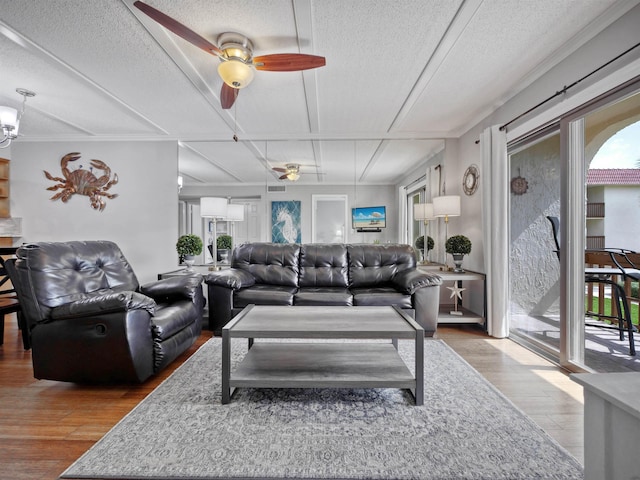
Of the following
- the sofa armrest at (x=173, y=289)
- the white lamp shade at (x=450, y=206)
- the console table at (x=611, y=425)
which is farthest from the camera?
the white lamp shade at (x=450, y=206)

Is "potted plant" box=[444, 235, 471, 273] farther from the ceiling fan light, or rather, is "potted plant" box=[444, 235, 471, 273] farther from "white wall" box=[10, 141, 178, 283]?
"white wall" box=[10, 141, 178, 283]

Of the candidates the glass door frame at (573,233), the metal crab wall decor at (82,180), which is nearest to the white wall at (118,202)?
the metal crab wall decor at (82,180)

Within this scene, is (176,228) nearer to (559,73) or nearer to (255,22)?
(255,22)

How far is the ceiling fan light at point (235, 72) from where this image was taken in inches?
88.8

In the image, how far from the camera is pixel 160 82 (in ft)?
9.62

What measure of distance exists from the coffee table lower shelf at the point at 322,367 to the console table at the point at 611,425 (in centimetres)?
102

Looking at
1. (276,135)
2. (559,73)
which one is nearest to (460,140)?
(559,73)

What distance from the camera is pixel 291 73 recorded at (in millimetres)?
2764

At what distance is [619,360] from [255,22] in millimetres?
3548

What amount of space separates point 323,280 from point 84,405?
2.46m

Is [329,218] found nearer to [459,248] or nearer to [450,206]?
[450,206]

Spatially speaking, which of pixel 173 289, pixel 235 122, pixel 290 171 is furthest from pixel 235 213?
pixel 173 289

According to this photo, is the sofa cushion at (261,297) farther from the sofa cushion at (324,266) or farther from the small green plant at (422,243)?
the small green plant at (422,243)

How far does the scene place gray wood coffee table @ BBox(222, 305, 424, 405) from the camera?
181cm
